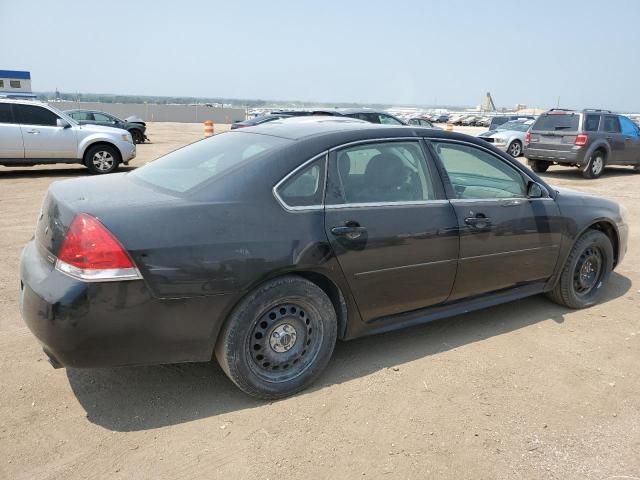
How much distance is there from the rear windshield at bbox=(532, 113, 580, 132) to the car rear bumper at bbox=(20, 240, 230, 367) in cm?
1340

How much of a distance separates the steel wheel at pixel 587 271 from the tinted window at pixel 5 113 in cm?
1156

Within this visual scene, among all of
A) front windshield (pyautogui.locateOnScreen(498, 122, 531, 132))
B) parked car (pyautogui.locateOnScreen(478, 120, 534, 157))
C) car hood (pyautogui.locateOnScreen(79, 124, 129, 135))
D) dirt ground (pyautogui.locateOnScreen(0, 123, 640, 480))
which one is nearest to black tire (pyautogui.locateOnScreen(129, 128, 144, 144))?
car hood (pyautogui.locateOnScreen(79, 124, 129, 135))

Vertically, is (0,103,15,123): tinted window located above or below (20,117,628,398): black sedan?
above

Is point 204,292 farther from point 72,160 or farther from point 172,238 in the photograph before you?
point 72,160

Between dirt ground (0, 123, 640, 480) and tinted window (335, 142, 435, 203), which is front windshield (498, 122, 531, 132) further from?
tinted window (335, 142, 435, 203)

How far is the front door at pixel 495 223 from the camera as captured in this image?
→ 12.5 feet

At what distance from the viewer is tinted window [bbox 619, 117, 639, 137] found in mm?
14760

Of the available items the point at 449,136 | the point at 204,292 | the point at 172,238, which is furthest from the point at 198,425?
the point at 449,136

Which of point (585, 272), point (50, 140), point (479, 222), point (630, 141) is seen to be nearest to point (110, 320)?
point (479, 222)

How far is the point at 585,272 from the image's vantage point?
475cm

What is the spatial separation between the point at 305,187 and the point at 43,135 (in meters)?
10.5

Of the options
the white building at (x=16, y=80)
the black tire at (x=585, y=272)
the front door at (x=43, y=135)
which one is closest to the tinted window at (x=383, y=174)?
the black tire at (x=585, y=272)

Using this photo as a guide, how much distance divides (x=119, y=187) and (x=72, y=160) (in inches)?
391

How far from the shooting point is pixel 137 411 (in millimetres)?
3023
